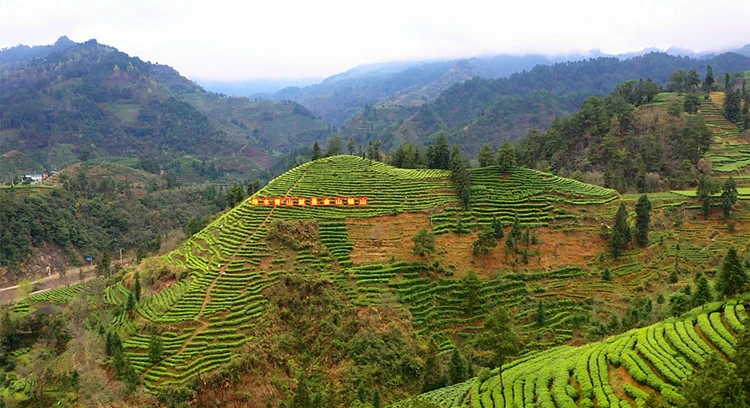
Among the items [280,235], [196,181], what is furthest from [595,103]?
[196,181]

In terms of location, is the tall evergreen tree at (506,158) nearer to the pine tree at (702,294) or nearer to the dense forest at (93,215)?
the pine tree at (702,294)

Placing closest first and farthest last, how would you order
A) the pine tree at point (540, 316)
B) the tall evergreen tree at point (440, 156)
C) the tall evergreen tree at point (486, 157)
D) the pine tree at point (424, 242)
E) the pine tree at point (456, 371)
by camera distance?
the pine tree at point (456, 371)
the pine tree at point (540, 316)
the pine tree at point (424, 242)
the tall evergreen tree at point (486, 157)
the tall evergreen tree at point (440, 156)

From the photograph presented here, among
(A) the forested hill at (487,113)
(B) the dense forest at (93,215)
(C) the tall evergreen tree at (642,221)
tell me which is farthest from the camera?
(A) the forested hill at (487,113)

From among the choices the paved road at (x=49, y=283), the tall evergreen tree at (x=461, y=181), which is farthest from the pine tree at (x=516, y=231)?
the paved road at (x=49, y=283)

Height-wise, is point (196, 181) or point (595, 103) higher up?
point (595, 103)

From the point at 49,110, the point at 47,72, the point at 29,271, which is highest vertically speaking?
the point at 47,72

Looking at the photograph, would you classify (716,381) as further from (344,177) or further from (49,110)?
(49,110)
